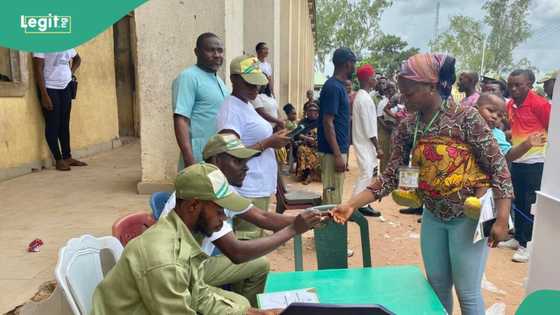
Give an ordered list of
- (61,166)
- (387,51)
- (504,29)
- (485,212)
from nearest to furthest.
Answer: (485,212)
(61,166)
(504,29)
(387,51)

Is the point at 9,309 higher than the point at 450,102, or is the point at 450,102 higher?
the point at 450,102

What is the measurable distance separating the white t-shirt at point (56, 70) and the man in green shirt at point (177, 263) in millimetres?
4803

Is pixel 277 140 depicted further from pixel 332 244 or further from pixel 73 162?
pixel 73 162

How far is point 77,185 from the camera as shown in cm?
507

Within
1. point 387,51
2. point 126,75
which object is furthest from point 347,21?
point 126,75

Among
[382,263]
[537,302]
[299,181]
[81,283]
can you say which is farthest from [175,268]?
[299,181]

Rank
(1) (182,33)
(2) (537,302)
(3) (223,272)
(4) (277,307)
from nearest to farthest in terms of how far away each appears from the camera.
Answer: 1. (4) (277,307)
2. (2) (537,302)
3. (3) (223,272)
4. (1) (182,33)

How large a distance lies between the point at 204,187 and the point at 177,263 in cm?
30

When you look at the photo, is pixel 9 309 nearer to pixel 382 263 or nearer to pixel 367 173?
pixel 382 263

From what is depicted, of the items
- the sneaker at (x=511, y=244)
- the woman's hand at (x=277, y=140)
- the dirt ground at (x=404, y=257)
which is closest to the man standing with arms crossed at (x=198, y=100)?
the woman's hand at (x=277, y=140)

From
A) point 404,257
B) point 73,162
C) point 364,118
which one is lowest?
→ point 404,257

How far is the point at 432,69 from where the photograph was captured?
205 cm

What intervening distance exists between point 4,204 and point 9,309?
2.18 m

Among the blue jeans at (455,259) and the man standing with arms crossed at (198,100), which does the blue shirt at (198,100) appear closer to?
the man standing with arms crossed at (198,100)
